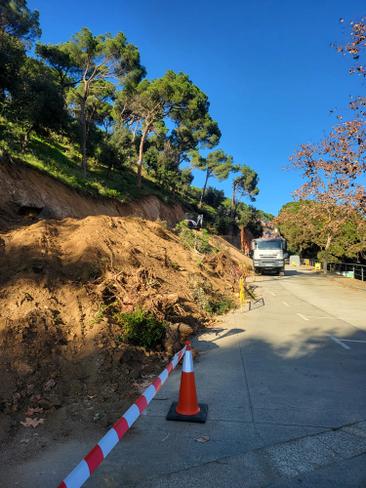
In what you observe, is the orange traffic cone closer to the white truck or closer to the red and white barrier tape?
the red and white barrier tape

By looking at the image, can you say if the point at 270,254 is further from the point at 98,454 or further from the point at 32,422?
the point at 98,454

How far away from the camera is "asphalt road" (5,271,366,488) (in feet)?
11.9

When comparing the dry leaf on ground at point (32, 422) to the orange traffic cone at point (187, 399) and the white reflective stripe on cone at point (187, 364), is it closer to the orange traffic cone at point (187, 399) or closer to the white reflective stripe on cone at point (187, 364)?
the orange traffic cone at point (187, 399)

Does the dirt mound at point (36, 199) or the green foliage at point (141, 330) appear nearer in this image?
the green foliage at point (141, 330)

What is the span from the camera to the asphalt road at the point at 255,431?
11.9ft

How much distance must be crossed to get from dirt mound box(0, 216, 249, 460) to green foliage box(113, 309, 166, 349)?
17 centimetres

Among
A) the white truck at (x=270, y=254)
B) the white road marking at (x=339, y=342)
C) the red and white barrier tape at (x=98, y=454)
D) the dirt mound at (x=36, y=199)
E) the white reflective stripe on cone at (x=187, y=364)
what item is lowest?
the white road marking at (x=339, y=342)

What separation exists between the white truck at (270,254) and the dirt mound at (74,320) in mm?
19021

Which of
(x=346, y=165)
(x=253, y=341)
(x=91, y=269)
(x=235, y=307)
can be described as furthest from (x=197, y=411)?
(x=346, y=165)

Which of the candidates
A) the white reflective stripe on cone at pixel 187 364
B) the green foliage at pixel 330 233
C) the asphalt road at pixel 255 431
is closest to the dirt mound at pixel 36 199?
the asphalt road at pixel 255 431

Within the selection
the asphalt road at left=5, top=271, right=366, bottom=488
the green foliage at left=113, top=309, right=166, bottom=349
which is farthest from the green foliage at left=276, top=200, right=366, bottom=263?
the green foliage at left=113, top=309, right=166, bottom=349

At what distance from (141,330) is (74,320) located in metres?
1.21

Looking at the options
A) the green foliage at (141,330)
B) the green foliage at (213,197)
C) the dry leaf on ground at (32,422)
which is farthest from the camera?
the green foliage at (213,197)

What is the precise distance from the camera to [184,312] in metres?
10.3
